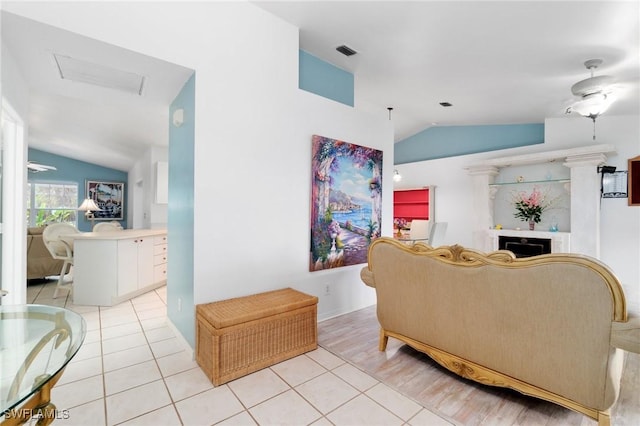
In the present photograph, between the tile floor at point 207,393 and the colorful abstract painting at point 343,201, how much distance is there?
118cm

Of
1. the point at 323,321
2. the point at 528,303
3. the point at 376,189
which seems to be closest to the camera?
the point at 528,303

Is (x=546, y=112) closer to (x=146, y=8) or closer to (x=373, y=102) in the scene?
(x=373, y=102)

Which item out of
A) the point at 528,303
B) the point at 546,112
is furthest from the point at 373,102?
the point at 528,303

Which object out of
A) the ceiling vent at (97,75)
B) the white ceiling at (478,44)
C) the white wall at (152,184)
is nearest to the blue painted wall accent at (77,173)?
the white wall at (152,184)

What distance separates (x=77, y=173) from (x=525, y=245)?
1192 cm

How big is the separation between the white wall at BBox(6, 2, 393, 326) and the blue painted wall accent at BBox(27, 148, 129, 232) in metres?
8.32

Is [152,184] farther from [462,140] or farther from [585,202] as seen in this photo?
[585,202]

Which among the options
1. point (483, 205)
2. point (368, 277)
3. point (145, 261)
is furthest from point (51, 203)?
point (483, 205)

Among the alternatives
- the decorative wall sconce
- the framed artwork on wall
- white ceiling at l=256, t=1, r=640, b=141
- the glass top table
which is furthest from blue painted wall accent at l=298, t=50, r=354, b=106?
the framed artwork on wall

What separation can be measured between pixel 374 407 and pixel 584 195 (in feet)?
16.5

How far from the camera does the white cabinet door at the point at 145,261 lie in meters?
4.15

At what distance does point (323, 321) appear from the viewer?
3.29 meters

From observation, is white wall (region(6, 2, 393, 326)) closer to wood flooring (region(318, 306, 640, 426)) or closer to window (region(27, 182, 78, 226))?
wood flooring (region(318, 306, 640, 426))

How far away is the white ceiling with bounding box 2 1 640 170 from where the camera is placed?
2248 mm
